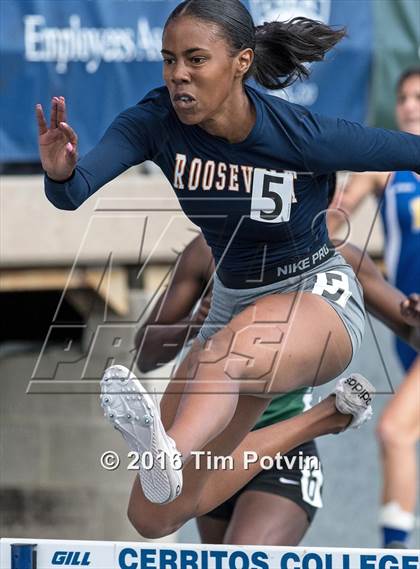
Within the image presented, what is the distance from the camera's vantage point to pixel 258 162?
306 cm

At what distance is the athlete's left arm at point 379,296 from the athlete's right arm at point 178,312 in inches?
14.8

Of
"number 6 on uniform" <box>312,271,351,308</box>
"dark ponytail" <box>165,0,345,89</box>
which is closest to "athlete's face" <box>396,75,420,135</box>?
"dark ponytail" <box>165,0,345,89</box>

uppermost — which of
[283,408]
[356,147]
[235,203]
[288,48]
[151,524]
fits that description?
[288,48]

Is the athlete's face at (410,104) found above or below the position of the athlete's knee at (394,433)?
above

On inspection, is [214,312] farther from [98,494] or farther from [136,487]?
[98,494]

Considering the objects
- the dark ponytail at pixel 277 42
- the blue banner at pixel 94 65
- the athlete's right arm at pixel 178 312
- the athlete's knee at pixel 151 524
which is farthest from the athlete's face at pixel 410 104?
the athlete's knee at pixel 151 524

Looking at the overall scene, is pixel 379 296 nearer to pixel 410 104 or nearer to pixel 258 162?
pixel 258 162

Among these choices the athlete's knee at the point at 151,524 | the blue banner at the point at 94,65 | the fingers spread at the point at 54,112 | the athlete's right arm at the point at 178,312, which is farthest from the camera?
the blue banner at the point at 94,65

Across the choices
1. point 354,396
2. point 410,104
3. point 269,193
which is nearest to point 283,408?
point 354,396

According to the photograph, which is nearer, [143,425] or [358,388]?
[143,425]

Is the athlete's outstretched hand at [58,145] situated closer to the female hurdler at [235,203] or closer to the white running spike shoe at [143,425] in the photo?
the female hurdler at [235,203]

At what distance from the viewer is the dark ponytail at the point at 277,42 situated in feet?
9.77

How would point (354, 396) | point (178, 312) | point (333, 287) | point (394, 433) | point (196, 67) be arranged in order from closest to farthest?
point (196, 67), point (333, 287), point (354, 396), point (178, 312), point (394, 433)

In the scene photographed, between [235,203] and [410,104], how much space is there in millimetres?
1517
